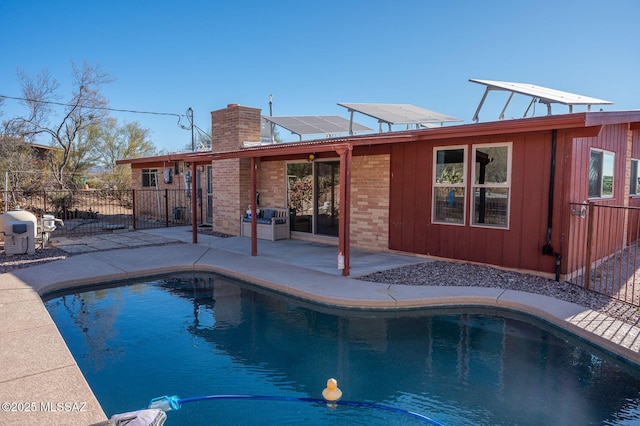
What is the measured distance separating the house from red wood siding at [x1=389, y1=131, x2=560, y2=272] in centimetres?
2

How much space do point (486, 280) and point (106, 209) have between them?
19.3 m

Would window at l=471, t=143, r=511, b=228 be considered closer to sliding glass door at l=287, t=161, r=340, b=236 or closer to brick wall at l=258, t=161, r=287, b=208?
sliding glass door at l=287, t=161, r=340, b=236

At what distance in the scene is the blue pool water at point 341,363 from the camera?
3424 millimetres

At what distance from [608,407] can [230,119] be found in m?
11.1

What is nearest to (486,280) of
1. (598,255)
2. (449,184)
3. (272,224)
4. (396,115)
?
(449,184)

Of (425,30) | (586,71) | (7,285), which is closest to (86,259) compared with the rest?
(7,285)

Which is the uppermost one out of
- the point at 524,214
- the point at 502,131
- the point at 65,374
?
the point at 502,131

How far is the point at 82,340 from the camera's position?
189 inches

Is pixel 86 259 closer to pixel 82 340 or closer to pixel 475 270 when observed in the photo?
pixel 82 340

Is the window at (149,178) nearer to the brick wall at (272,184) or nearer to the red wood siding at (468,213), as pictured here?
the brick wall at (272,184)

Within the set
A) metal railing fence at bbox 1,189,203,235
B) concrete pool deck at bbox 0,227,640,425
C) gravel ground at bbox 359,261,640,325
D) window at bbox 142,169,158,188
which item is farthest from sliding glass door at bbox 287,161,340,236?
window at bbox 142,169,158,188

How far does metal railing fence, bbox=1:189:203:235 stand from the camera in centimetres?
1435

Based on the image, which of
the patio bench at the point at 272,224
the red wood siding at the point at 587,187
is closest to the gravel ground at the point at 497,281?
the red wood siding at the point at 587,187

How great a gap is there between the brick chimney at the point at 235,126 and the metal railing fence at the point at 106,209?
10.00ft
